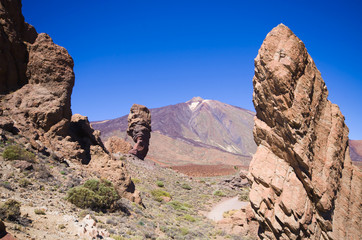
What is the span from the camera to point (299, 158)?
7098 millimetres

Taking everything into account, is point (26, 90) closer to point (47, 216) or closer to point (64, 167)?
point (64, 167)

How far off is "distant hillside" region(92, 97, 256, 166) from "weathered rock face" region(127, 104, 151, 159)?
182ft

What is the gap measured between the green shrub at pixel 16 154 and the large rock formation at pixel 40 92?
6.90 feet

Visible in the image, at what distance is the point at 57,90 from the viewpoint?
1540 cm

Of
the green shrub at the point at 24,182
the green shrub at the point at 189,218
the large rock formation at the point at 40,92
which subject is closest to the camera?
the green shrub at the point at 24,182

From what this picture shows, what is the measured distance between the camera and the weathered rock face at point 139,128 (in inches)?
1280

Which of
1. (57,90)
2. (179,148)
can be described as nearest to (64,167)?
(57,90)

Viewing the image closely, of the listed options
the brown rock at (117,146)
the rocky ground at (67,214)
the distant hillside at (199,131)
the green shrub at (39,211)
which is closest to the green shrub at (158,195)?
the rocky ground at (67,214)

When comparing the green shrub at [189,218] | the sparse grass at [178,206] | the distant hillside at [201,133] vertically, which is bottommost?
the green shrub at [189,218]

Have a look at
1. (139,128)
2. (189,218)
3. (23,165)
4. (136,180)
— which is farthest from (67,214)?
(139,128)

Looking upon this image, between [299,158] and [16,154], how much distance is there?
1170 centimetres

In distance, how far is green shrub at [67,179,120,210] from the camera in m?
10.2

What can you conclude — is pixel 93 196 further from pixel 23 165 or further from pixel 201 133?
pixel 201 133

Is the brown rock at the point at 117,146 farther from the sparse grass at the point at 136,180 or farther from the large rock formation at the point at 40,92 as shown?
the large rock formation at the point at 40,92
